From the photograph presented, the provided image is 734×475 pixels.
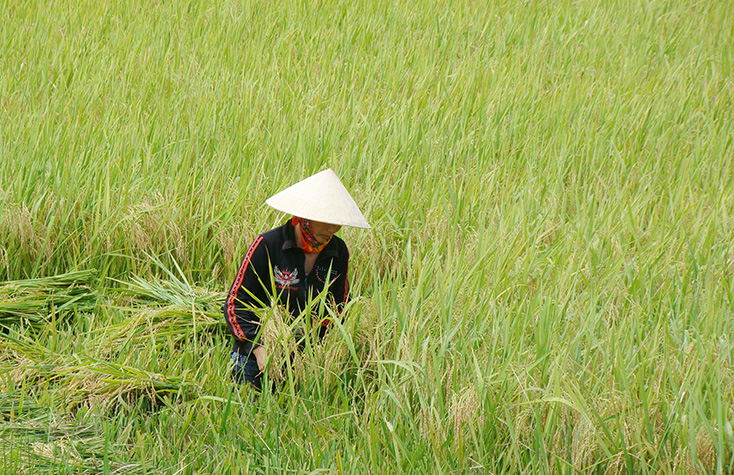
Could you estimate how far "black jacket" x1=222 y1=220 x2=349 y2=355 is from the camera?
2006 millimetres

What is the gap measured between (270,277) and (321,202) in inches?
11.3

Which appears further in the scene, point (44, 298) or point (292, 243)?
point (44, 298)

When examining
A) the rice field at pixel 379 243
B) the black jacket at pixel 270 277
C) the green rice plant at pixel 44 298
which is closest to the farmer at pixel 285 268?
the black jacket at pixel 270 277

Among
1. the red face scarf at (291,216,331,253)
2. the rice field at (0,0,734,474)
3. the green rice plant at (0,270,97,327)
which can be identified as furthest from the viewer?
the green rice plant at (0,270,97,327)

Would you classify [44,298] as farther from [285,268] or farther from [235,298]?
[285,268]

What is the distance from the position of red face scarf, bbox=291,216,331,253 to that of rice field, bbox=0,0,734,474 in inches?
8.0

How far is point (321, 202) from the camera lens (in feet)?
6.16

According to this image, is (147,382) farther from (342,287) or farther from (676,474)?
(676,474)

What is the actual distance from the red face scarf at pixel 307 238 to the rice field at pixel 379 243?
0.67ft

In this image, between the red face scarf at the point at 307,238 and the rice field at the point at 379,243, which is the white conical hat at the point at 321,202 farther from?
the rice field at the point at 379,243

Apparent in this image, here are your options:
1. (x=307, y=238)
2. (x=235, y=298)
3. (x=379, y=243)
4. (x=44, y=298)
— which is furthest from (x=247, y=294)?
(x=44, y=298)

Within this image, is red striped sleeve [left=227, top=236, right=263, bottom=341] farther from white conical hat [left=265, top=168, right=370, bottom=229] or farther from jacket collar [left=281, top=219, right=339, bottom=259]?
white conical hat [left=265, top=168, right=370, bottom=229]

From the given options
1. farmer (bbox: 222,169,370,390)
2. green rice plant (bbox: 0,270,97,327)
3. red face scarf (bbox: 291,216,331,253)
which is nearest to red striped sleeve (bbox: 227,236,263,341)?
farmer (bbox: 222,169,370,390)

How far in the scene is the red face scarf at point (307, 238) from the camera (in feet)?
6.49
